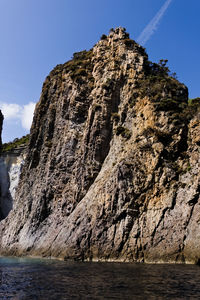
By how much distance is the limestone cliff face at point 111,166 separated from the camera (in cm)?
3334

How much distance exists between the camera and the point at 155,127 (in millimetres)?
41188

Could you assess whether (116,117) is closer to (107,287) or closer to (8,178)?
(107,287)

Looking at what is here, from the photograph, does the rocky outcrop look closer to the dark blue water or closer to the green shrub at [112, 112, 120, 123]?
the green shrub at [112, 112, 120, 123]

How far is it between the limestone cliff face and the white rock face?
1893cm

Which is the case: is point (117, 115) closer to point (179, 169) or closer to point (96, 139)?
point (96, 139)

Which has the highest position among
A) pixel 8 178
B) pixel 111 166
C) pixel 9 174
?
pixel 9 174

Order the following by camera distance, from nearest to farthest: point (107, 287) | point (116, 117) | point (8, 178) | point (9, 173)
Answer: point (107, 287)
point (116, 117)
point (8, 178)
point (9, 173)

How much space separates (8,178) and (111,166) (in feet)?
169

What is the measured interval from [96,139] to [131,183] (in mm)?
13763

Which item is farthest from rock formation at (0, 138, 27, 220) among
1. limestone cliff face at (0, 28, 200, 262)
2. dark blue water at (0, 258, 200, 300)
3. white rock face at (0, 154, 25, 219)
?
dark blue water at (0, 258, 200, 300)

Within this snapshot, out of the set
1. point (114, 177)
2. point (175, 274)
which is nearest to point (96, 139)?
point (114, 177)

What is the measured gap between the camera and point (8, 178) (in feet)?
282

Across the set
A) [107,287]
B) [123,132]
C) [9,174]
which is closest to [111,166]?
[123,132]

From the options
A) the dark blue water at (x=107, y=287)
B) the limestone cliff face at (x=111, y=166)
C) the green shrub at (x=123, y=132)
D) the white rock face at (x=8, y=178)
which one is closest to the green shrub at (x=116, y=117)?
the limestone cliff face at (x=111, y=166)
